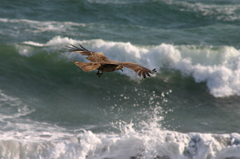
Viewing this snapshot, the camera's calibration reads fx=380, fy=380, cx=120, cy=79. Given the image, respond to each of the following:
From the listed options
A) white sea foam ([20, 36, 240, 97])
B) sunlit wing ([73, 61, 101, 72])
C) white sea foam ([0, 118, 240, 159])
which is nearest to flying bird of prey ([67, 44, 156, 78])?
sunlit wing ([73, 61, 101, 72])

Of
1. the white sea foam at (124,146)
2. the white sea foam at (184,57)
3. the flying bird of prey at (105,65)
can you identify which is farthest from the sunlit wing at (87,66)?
the white sea foam at (184,57)

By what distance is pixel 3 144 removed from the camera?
8.61 meters

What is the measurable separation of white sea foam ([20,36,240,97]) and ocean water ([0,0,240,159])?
0.12 feet

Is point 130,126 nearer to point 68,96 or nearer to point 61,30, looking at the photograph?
point 68,96

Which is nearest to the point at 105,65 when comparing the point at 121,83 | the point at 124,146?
the point at 124,146

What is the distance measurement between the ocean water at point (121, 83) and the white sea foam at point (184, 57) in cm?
4

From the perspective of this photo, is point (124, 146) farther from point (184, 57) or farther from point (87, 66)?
point (184, 57)

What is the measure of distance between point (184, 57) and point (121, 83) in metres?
2.80

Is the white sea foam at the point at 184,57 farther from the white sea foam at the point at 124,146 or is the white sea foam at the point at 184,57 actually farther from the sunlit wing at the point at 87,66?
the sunlit wing at the point at 87,66

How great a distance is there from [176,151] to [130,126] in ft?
5.12

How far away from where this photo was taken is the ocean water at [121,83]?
8930 mm

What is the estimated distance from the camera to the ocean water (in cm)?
893

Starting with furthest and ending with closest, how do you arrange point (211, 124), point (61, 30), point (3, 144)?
point (61, 30), point (211, 124), point (3, 144)

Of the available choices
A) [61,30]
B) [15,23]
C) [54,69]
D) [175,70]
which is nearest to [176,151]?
[175,70]
